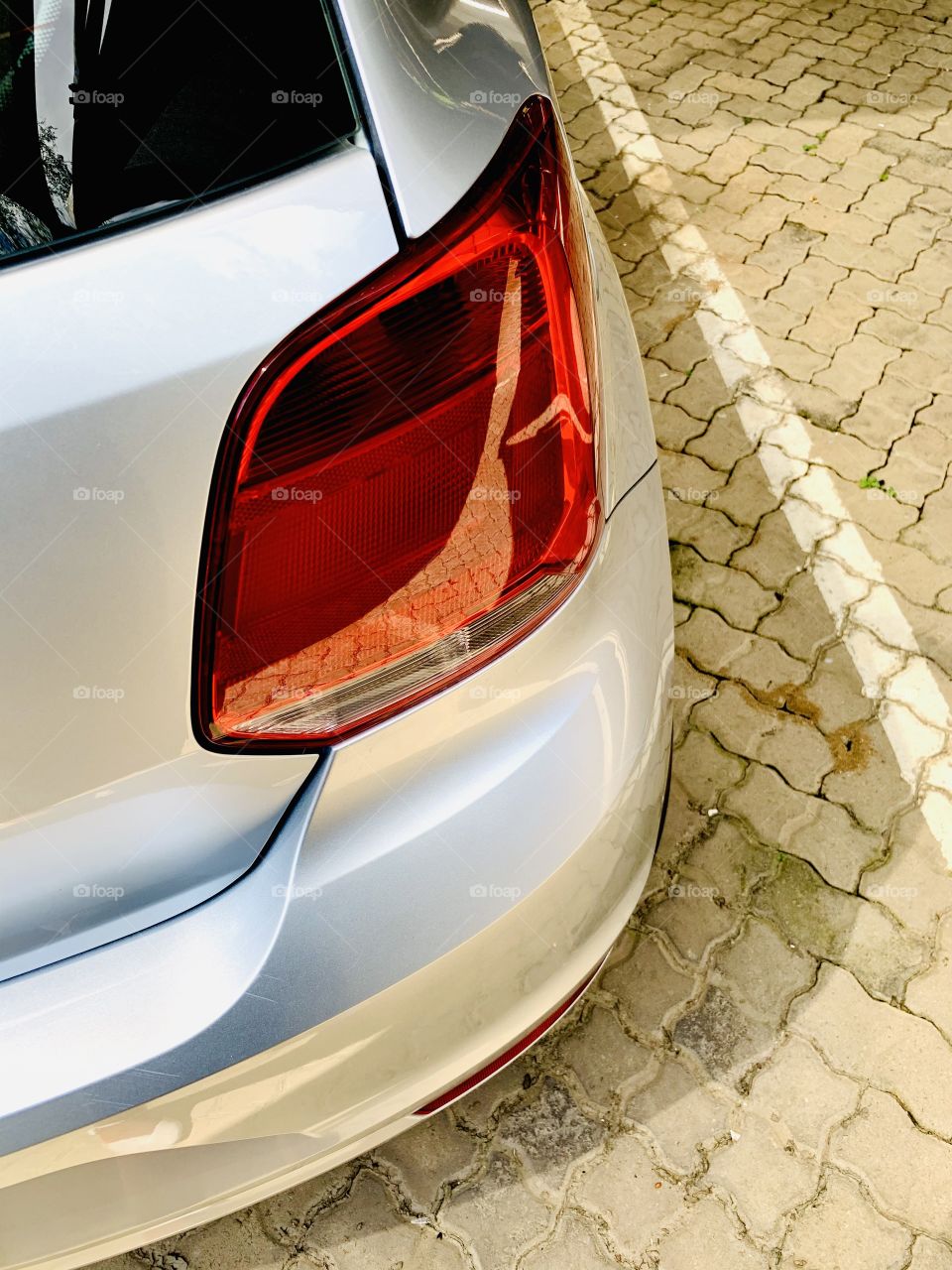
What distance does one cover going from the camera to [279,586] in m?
1.00

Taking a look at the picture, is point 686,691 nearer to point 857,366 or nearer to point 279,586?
point 857,366

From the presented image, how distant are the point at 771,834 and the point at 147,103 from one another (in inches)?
71.6

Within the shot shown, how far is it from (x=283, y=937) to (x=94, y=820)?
232 mm

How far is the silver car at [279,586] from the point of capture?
0.88m

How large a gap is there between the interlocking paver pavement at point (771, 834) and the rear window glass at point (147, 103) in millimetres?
1626

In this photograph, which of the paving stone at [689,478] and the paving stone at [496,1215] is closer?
the paving stone at [496,1215]

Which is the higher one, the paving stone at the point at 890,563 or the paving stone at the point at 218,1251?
the paving stone at the point at 218,1251

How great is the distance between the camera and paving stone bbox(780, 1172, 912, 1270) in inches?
67.1

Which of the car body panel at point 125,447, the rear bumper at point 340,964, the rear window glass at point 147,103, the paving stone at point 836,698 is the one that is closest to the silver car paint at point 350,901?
the rear bumper at point 340,964

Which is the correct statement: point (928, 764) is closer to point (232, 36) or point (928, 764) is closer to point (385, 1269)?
point (385, 1269)

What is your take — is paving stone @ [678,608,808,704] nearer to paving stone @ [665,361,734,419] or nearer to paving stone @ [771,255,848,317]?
paving stone @ [665,361,734,419]

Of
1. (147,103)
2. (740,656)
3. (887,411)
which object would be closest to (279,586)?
(147,103)

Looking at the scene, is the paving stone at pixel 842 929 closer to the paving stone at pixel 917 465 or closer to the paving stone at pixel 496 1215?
the paving stone at pixel 496 1215

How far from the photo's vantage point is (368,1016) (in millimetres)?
1124
